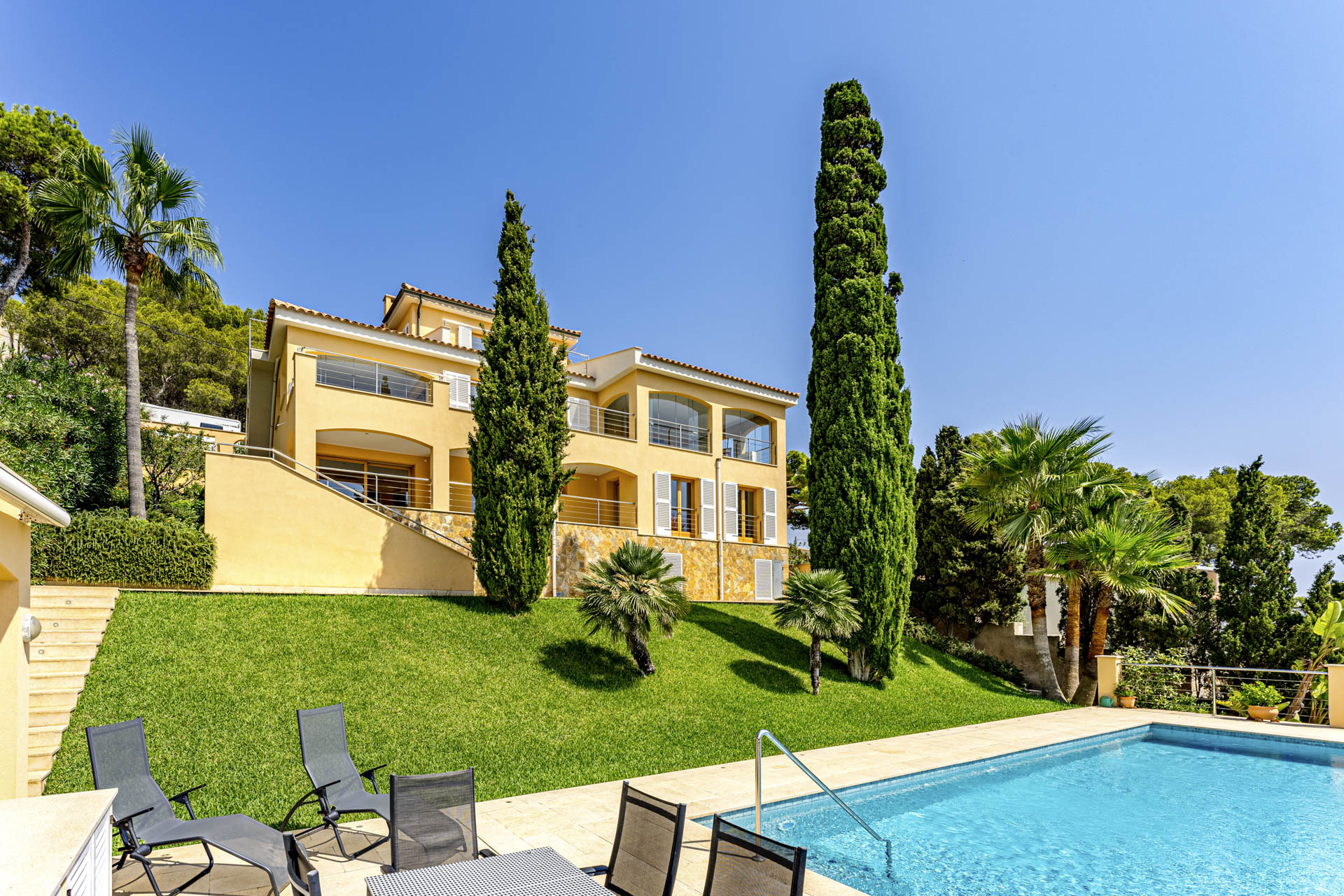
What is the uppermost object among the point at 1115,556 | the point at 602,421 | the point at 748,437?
the point at 602,421

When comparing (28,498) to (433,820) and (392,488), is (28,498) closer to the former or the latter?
(433,820)

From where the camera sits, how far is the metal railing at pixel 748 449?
82.2ft

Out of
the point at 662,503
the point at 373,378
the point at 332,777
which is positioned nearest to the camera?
the point at 332,777

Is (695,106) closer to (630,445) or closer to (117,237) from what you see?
(630,445)

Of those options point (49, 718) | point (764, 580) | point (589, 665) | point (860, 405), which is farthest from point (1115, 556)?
point (49, 718)

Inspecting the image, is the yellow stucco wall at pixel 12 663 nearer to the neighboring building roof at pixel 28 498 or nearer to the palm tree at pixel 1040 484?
the neighboring building roof at pixel 28 498

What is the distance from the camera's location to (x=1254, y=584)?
16688mm

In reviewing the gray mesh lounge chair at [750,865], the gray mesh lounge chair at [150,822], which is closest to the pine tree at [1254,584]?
the gray mesh lounge chair at [750,865]

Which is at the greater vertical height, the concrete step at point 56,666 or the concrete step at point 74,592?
the concrete step at point 74,592

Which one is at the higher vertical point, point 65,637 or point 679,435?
point 679,435

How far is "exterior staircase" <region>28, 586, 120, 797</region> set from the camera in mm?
7695

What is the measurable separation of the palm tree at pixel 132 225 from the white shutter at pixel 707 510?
14421mm

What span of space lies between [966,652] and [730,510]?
8.20m

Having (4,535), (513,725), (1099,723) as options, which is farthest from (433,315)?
(1099,723)
